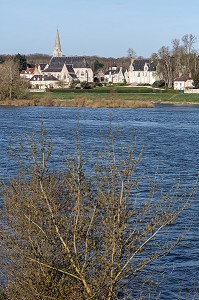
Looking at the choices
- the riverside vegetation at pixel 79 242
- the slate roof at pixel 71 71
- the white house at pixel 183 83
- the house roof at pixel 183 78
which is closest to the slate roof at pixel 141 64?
the slate roof at pixel 71 71

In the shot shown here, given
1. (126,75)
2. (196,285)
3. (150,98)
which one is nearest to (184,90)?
(150,98)

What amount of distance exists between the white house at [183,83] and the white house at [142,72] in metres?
24.5

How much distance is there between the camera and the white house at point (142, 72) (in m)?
133

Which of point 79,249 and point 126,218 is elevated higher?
point 126,218

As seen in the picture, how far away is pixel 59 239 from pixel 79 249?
1.16 feet

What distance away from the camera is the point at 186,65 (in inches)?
4604

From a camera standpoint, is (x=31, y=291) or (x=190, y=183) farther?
(x=190, y=183)

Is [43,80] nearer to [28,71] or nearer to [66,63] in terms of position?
[66,63]

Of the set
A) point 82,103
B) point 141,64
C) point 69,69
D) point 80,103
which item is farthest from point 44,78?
point 82,103

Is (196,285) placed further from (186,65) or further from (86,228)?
(186,65)

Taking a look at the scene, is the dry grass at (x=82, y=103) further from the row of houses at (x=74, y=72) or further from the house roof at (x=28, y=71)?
the house roof at (x=28, y=71)

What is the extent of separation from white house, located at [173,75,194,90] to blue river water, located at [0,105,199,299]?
29614 millimetres

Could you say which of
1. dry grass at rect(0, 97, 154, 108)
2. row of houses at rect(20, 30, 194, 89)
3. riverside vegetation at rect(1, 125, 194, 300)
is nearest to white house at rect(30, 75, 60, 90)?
row of houses at rect(20, 30, 194, 89)

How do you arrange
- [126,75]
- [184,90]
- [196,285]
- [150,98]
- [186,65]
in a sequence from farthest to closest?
[126,75] → [186,65] → [184,90] → [150,98] → [196,285]
